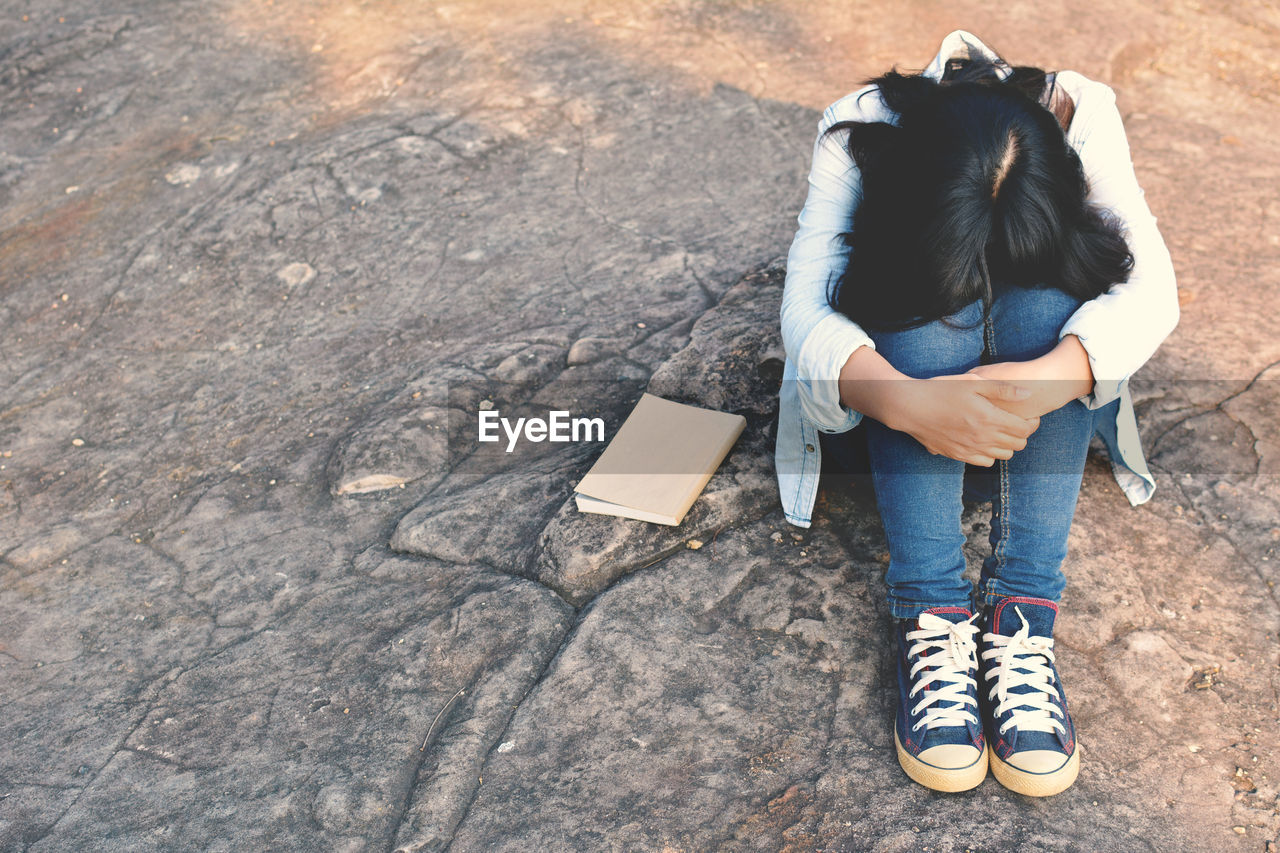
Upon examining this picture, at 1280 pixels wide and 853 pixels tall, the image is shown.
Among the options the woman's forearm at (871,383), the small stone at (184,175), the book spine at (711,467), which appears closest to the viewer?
the woman's forearm at (871,383)

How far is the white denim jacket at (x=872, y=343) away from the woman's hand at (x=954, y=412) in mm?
83

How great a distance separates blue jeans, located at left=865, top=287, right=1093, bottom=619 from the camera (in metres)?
1.47

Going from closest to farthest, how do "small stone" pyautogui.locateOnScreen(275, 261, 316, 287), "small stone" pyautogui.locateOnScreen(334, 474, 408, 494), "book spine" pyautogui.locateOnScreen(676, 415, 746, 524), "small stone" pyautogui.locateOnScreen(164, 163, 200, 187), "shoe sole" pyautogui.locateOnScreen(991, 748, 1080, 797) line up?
"shoe sole" pyautogui.locateOnScreen(991, 748, 1080, 797) → "book spine" pyautogui.locateOnScreen(676, 415, 746, 524) → "small stone" pyautogui.locateOnScreen(334, 474, 408, 494) → "small stone" pyautogui.locateOnScreen(275, 261, 316, 287) → "small stone" pyautogui.locateOnScreen(164, 163, 200, 187)

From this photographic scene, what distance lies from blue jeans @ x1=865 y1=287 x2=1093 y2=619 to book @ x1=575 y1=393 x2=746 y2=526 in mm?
428

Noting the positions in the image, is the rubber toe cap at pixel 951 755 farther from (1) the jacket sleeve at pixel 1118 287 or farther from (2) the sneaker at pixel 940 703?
(1) the jacket sleeve at pixel 1118 287

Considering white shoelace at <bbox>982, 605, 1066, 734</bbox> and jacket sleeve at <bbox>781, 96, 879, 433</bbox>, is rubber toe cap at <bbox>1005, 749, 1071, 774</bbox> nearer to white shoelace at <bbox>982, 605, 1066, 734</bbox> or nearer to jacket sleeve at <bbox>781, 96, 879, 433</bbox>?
white shoelace at <bbox>982, 605, 1066, 734</bbox>

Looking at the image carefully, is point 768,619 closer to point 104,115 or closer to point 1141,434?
point 1141,434

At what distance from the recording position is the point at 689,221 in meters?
2.86

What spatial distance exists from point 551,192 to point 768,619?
1888mm

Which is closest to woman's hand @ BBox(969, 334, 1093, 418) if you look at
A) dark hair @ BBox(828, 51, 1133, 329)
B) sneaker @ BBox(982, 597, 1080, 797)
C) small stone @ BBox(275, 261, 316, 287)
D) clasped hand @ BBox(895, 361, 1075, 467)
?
clasped hand @ BBox(895, 361, 1075, 467)

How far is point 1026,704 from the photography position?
1.39 metres

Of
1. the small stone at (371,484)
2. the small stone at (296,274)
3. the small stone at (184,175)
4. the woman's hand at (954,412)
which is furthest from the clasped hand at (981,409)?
the small stone at (184,175)

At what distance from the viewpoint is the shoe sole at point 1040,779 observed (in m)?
1.33

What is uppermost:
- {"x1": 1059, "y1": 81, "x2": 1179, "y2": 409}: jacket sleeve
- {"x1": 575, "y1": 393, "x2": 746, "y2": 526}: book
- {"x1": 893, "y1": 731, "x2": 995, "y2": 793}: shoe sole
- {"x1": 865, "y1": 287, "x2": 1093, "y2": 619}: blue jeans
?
{"x1": 1059, "y1": 81, "x2": 1179, "y2": 409}: jacket sleeve
